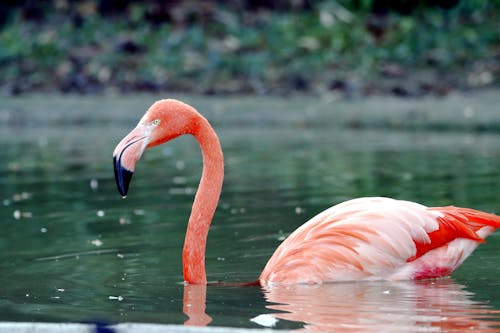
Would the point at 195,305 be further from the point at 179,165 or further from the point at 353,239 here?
the point at 179,165

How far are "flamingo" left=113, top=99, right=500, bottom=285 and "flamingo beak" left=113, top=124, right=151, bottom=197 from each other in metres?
0.18

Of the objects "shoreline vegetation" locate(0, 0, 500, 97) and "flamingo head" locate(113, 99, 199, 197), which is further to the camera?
"shoreline vegetation" locate(0, 0, 500, 97)

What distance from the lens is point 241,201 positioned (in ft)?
29.2

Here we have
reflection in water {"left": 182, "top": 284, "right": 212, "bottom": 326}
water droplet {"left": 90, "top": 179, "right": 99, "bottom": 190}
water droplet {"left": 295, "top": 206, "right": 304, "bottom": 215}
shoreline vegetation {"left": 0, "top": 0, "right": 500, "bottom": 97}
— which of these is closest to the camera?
reflection in water {"left": 182, "top": 284, "right": 212, "bottom": 326}

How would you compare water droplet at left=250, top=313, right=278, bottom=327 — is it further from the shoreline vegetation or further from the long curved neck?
the shoreline vegetation

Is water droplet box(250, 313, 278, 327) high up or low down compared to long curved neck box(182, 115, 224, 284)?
down

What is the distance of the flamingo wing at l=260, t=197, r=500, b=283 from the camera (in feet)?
19.1

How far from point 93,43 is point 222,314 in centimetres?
1292

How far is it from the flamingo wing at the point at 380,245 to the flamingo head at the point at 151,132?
85 cm

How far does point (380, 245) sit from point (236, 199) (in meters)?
3.29

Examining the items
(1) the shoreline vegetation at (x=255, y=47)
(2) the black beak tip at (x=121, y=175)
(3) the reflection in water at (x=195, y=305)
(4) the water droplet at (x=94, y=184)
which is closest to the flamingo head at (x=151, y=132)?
(2) the black beak tip at (x=121, y=175)

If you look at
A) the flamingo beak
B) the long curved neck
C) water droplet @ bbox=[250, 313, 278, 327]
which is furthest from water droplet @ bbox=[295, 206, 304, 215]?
water droplet @ bbox=[250, 313, 278, 327]

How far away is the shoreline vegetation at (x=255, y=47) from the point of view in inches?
620

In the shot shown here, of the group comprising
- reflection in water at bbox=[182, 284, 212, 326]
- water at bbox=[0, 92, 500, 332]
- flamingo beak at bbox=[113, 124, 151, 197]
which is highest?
flamingo beak at bbox=[113, 124, 151, 197]
